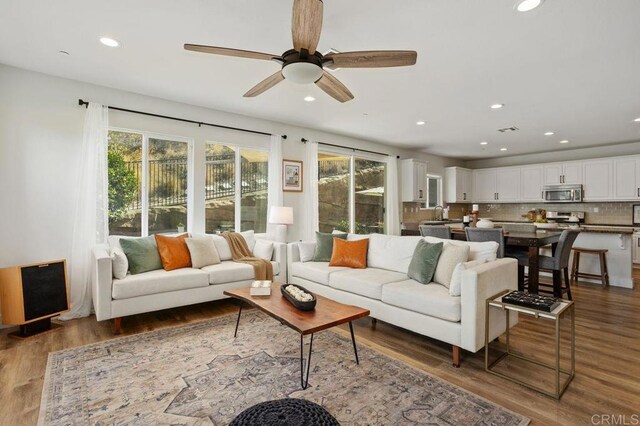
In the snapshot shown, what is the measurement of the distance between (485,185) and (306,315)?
8.24m

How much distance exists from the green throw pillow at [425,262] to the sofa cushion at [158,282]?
7.50 feet

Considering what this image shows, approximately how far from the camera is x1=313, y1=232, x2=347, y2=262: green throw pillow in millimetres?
4312

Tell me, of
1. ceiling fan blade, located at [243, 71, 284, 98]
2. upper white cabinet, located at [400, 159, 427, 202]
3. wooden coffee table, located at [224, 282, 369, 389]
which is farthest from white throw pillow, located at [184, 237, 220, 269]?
upper white cabinet, located at [400, 159, 427, 202]

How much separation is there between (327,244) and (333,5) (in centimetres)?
282

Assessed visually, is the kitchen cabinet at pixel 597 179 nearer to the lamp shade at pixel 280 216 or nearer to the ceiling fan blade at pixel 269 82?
the lamp shade at pixel 280 216

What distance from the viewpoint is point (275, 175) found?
5.31 m

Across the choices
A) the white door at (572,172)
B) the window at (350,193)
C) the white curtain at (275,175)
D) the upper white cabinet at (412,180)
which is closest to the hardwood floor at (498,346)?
the white curtain at (275,175)

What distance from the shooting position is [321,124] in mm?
5629

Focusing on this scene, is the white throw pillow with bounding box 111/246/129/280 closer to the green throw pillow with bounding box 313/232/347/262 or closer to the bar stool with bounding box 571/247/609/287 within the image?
the green throw pillow with bounding box 313/232/347/262

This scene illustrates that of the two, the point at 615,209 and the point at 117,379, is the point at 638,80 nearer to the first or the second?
the point at 615,209

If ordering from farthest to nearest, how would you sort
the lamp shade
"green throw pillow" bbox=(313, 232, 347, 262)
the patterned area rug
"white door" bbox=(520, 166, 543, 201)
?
"white door" bbox=(520, 166, 543, 201), the lamp shade, "green throw pillow" bbox=(313, 232, 347, 262), the patterned area rug

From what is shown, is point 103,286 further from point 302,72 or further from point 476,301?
point 476,301

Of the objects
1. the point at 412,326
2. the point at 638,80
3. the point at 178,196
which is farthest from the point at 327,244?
the point at 638,80

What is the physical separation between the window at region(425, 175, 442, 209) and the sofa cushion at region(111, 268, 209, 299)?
6463mm
